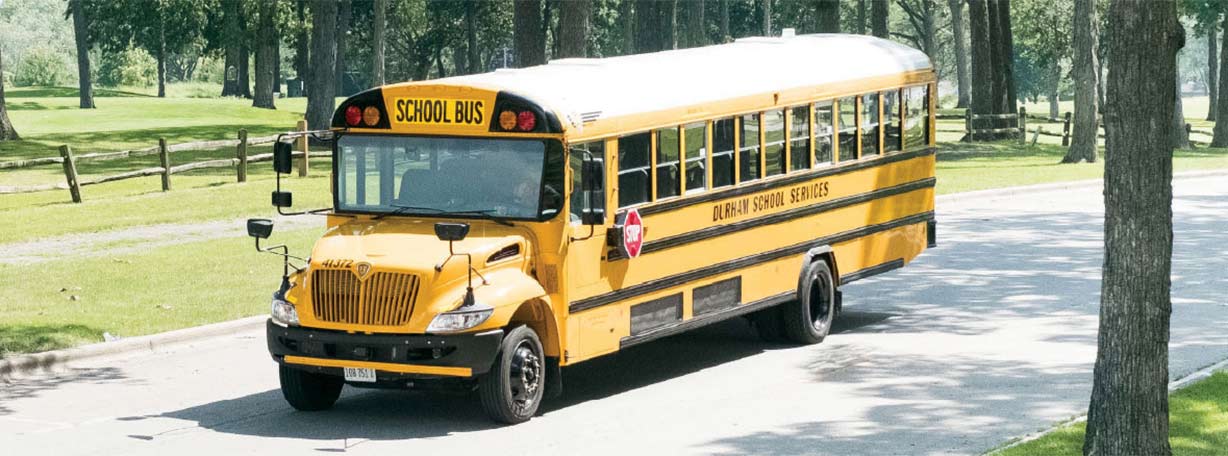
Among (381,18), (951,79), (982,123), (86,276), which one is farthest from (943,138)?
(951,79)

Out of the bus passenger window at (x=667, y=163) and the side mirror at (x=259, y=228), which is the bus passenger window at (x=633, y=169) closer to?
the bus passenger window at (x=667, y=163)

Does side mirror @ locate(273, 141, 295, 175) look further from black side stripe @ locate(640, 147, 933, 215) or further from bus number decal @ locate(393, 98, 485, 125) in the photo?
black side stripe @ locate(640, 147, 933, 215)

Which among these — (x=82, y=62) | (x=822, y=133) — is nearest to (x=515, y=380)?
(x=822, y=133)

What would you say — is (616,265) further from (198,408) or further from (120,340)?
(120,340)

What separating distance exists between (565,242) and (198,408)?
2928mm

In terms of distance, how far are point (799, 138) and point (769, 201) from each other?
0.86 metres

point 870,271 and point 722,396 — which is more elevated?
point 870,271

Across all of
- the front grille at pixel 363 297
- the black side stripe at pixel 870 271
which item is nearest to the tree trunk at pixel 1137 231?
the front grille at pixel 363 297

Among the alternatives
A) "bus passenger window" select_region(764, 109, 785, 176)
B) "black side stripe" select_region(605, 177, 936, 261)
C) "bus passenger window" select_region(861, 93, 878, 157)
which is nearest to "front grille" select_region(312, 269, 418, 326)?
"black side stripe" select_region(605, 177, 936, 261)

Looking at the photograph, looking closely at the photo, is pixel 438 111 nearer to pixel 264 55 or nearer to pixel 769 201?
pixel 769 201

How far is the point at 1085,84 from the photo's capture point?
134 ft

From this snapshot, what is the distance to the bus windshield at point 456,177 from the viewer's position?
12.8 m

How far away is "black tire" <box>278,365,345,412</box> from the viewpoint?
12875mm

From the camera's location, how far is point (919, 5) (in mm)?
101750
